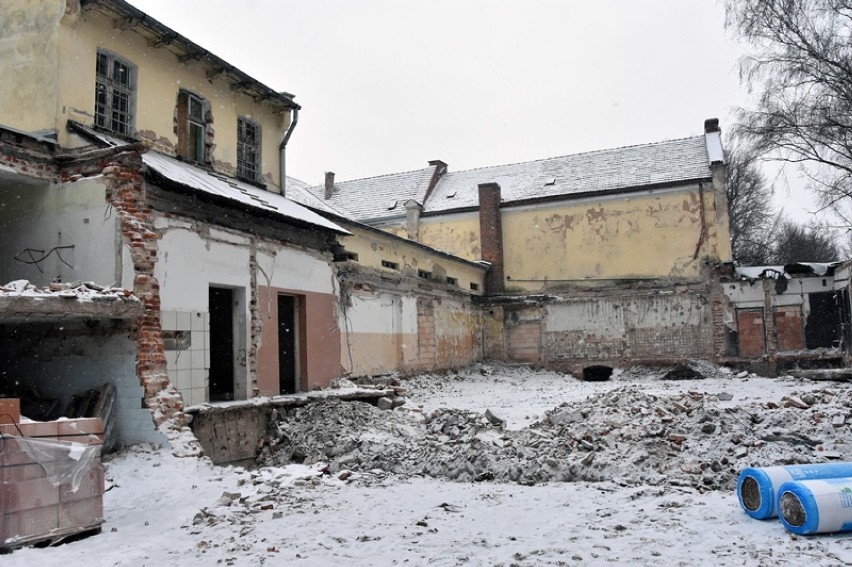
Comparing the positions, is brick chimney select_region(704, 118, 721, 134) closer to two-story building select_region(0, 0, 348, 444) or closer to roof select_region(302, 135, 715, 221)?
roof select_region(302, 135, 715, 221)

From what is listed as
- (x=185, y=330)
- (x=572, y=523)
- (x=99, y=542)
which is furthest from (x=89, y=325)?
(x=572, y=523)

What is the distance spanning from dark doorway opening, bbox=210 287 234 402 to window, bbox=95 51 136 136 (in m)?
3.45

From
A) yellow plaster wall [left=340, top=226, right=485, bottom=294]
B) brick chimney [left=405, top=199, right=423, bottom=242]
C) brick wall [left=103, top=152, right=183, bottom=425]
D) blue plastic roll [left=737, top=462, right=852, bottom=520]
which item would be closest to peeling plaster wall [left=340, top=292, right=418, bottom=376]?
yellow plaster wall [left=340, top=226, right=485, bottom=294]

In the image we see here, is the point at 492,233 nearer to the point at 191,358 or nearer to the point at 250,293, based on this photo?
the point at 250,293

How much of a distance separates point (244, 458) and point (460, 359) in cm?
1452

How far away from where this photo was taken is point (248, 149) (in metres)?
15.4

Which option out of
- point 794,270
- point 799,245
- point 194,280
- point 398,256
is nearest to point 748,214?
point 799,245

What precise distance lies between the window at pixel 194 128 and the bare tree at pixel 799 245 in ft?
130

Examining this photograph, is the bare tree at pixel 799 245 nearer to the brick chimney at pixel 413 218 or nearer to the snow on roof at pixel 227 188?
the brick chimney at pixel 413 218

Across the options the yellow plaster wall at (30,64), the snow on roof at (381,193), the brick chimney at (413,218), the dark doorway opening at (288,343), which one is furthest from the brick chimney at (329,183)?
the yellow plaster wall at (30,64)

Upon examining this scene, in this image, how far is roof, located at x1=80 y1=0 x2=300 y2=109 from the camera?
1148 cm

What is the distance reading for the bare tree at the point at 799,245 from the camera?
44.1m

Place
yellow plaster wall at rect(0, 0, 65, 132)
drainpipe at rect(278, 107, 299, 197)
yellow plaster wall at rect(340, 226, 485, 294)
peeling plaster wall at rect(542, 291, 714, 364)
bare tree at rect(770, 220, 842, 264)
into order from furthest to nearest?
bare tree at rect(770, 220, 842, 264) < peeling plaster wall at rect(542, 291, 714, 364) < yellow plaster wall at rect(340, 226, 485, 294) < drainpipe at rect(278, 107, 299, 197) < yellow plaster wall at rect(0, 0, 65, 132)

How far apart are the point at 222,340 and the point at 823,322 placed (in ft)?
66.0
